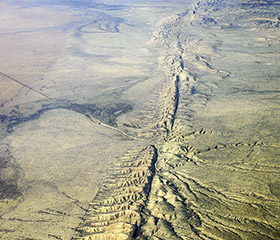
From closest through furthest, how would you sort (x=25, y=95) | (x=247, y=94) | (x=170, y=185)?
(x=170, y=185), (x=247, y=94), (x=25, y=95)

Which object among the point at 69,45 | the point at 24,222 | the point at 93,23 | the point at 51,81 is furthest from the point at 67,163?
the point at 93,23

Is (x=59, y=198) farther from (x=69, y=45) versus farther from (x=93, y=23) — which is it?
(x=93, y=23)

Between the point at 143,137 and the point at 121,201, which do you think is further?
the point at 143,137

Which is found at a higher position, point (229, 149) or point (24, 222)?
point (229, 149)
